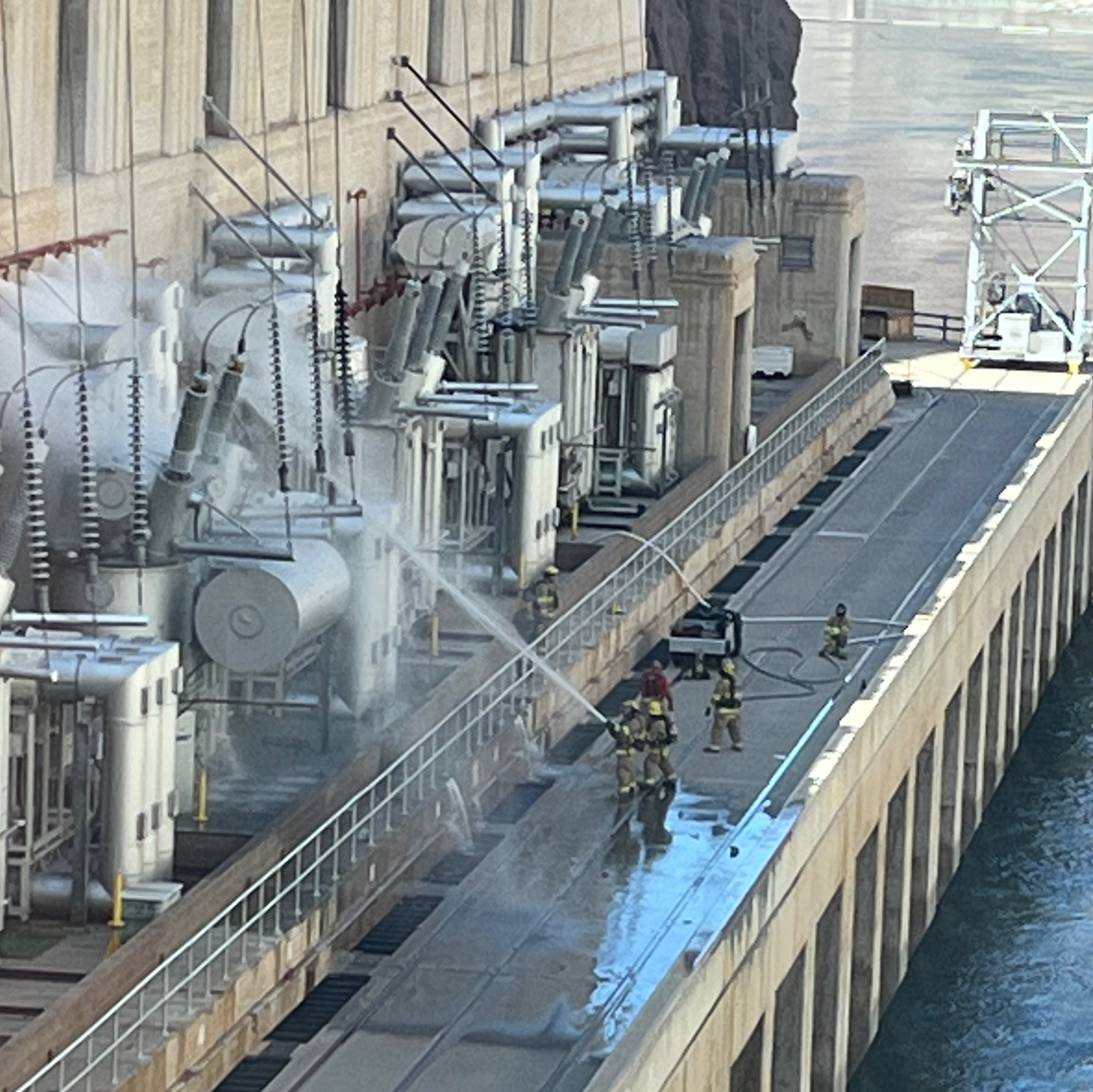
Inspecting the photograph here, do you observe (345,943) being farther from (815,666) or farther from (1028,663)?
(1028,663)

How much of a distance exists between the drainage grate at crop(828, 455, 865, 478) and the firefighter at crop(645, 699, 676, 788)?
2879cm

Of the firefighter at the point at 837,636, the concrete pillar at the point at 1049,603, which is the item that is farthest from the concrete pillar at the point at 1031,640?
the firefighter at the point at 837,636

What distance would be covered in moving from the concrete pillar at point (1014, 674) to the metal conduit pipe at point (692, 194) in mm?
11523

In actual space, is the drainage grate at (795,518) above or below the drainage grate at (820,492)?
below

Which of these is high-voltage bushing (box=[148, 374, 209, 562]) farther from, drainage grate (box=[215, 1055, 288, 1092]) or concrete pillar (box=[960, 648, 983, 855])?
concrete pillar (box=[960, 648, 983, 855])

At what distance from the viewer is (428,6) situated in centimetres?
7931

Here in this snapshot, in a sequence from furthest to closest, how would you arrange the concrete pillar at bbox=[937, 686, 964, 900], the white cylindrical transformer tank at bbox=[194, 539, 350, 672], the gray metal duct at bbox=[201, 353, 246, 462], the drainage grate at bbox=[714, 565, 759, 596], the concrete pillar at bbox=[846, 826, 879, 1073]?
the concrete pillar at bbox=[937, 686, 964, 900] → the drainage grate at bbox=[714, 565, 759, 596] → the concrete pillar at bbox=[846, 826, 879, 1073] → the gray metal duct at bbox=[201, 353, 246, 462] → the white cylindrical transformer tank at bbox=[194, 539, 350, 672]

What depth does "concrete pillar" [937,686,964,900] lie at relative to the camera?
6756cm

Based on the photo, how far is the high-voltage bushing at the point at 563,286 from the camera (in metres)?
70.3

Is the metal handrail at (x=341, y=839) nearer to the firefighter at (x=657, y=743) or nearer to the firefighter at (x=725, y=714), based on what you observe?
the firefighter at (x=657, y=743)

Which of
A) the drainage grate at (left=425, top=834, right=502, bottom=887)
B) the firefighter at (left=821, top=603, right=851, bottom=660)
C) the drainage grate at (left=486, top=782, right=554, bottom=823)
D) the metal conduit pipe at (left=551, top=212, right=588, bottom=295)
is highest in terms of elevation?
the metal conduit pipe at (left=551, top=212, right=588, bottom=295)

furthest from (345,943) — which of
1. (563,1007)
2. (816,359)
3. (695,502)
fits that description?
(816,359)

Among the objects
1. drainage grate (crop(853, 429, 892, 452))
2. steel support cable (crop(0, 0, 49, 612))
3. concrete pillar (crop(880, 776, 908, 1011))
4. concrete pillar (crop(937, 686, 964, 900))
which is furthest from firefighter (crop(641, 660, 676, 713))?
drainage grate (crop(853, 429, 892, 452))

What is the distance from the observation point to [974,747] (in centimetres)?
7238
